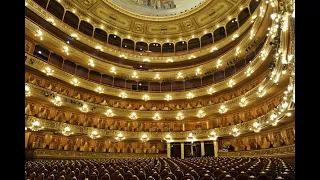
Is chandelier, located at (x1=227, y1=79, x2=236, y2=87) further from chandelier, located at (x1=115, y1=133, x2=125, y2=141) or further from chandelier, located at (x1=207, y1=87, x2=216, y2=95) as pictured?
chandelier, located at (x1=115, y1=133, x2=125, y2=141)

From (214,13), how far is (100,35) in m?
15.4

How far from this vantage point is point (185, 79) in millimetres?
31031

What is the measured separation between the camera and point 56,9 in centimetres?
2484

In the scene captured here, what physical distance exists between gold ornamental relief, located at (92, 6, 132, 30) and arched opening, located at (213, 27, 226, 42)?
1196 cm

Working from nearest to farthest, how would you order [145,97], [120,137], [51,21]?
[51,21] → [120,137] → [145,97]

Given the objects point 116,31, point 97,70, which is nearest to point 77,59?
point 97,70

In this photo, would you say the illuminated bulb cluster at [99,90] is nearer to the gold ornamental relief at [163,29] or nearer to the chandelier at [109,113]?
the chandelier at [109,113]

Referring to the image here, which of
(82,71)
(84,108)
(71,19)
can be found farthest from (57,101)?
(71,19)

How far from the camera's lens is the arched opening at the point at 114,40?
30.8 metres

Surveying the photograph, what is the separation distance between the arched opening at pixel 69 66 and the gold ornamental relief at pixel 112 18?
7.31 metres

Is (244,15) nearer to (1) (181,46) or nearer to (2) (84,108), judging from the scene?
(1) (181,46)

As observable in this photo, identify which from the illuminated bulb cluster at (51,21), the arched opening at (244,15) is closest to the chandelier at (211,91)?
the arched opening at (244,15)
